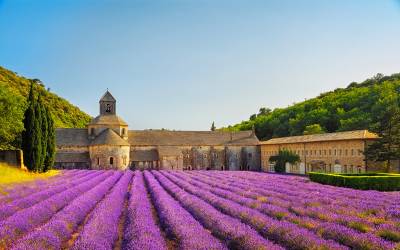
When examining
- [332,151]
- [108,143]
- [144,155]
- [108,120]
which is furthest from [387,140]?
[108,120]

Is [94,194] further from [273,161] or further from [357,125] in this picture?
[357,125]

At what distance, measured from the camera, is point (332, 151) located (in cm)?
4206

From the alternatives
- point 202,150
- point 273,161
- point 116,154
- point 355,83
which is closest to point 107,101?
point 116,154

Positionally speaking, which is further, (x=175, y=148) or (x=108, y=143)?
(x=175, y=148)

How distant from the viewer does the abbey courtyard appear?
4658 centimetres

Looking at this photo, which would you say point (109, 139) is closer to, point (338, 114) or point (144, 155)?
point (144, 155)

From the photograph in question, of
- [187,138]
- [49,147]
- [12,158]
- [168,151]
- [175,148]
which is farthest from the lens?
[187,138]

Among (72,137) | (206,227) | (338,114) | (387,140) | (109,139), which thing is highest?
(338,114)

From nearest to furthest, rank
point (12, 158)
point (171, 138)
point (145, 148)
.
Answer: point (12, 158)
point (145, 148)
point (171, 138)

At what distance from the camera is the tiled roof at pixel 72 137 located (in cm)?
5350

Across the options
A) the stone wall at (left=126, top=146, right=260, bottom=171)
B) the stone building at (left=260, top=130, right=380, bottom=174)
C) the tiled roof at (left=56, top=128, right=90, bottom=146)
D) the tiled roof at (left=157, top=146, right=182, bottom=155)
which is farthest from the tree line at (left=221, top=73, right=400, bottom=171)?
the tiled roof at (left=56, top=128, right=90, bottom=146)

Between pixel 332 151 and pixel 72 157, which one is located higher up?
pixel 332 151

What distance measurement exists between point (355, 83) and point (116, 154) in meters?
92.9

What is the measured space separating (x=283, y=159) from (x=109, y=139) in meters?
22.3
